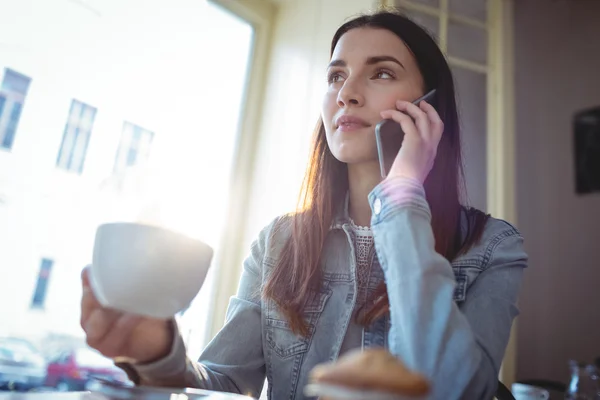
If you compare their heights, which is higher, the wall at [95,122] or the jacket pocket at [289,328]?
the wall at [95,122]

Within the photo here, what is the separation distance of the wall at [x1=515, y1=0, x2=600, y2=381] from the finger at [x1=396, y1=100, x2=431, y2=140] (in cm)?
171

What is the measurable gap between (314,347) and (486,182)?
4.50 ft

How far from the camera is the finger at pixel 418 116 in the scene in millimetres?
793

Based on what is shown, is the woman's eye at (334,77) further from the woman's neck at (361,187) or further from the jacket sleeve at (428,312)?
the jacket sleeve at (428,312)

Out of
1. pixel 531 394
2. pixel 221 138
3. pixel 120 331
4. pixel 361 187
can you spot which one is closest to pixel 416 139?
pixel 361 187

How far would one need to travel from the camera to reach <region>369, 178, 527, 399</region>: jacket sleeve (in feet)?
1.87

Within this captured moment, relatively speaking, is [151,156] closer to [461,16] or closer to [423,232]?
[423,232]

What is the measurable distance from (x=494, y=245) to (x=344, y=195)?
1.19 feet

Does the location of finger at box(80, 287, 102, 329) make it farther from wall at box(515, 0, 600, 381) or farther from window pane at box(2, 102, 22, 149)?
wall at box(515, 0, 600, 381)

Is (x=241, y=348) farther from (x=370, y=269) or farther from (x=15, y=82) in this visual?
(x=15, y=82)

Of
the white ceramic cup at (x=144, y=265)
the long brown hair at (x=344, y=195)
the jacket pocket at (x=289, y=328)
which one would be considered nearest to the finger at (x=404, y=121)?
the long brown hair at (x=344, y=195)

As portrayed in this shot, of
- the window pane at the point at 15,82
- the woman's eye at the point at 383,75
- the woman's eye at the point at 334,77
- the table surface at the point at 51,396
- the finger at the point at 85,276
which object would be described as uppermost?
the woman's eye at the point at 334,77

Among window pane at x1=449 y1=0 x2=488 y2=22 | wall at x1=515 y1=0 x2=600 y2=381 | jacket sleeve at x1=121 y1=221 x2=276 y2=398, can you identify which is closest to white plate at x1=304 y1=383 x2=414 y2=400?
jacket sleeve at x1=121 y1=221 x2=276 y2=398

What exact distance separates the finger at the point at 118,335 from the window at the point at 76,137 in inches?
33.8
